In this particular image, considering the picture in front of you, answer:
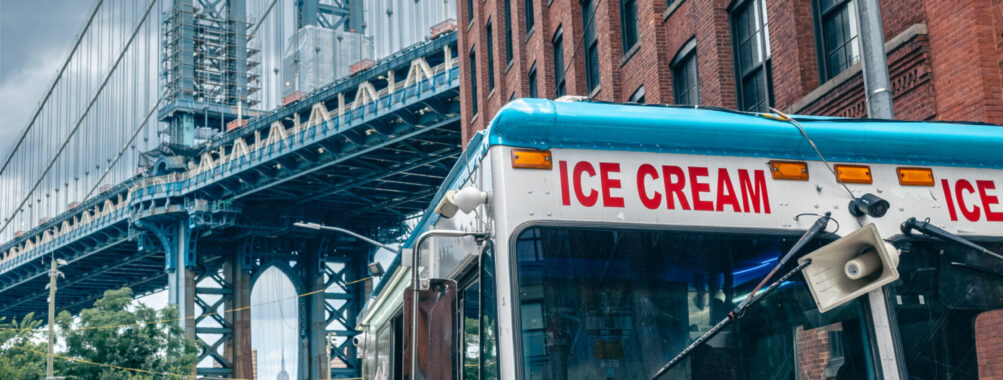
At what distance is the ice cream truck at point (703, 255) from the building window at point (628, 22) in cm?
2198

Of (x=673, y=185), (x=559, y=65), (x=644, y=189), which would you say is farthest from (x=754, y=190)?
(x=559, y=65)

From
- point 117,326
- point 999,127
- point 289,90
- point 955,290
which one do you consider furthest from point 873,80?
point 289,90

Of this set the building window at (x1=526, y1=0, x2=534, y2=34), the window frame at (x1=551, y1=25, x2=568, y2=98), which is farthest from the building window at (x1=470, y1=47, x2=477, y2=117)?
the window frame at (x1=551, y1=25, x2=568, y2=98)

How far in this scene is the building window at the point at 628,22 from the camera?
26.0 m

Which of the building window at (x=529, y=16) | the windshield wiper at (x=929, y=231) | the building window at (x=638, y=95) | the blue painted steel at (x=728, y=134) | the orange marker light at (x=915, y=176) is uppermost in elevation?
Result: the building window at (x=529, y=16)

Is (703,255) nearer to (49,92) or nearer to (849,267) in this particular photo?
(849,267)

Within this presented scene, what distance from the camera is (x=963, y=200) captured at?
4305 mm

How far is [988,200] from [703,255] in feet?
3.90

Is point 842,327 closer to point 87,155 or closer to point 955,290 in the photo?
point 955,290

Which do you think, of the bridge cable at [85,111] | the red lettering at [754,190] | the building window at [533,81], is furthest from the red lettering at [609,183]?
the bridge cable at [85,111]

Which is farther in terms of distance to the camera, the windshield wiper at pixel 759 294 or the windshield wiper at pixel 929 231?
the windshield wiper at pixel 929 231

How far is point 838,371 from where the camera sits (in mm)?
3984

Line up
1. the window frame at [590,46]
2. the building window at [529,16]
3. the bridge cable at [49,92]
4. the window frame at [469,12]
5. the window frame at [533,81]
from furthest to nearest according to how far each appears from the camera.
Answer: the bridge cable at [49,92] → the window frame at [469,12] → the building window at [529,16] → the window frame at [533,81] → the window frame at [590,46]

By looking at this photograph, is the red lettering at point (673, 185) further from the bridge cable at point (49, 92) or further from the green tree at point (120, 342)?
the bridge cable at point (49, 92)
